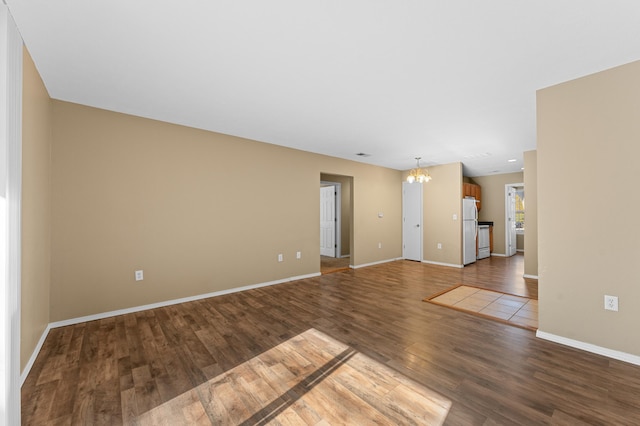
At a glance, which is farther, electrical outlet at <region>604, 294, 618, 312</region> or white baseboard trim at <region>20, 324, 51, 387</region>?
electrical outlet at <region>604, 294, 618, 312</region>

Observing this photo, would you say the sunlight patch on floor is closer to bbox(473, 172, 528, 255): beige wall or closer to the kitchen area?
the kitchen area

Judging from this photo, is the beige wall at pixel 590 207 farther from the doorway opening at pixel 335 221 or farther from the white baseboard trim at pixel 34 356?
the doorway opening at pixel 335 221

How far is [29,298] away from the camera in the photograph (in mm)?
2264

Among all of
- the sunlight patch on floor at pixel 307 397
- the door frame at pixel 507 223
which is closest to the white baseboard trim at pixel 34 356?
the sunlight patch on floor at pixel 307 397

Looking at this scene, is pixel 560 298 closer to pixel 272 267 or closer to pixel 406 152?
pixel 406 152

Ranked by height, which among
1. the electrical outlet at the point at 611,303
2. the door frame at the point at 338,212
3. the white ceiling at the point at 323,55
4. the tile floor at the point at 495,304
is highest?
the white ceiling at the point at 323,55

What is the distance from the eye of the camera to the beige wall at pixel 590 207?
2.27 meters

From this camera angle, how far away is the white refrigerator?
6.45 metres

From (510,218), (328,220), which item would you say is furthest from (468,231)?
(328,220)

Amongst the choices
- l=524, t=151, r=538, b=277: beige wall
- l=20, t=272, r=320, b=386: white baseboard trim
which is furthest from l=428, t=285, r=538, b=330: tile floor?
l=20, t=272, r=320, b=386: white baseboard trim

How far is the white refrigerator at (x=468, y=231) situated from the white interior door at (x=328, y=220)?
327 centimetres

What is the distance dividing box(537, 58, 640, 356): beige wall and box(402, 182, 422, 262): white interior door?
4303 mm

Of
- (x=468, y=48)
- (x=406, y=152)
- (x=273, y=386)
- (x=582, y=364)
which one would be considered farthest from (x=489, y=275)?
(x=273, y=386)

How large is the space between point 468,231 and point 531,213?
1475mm
